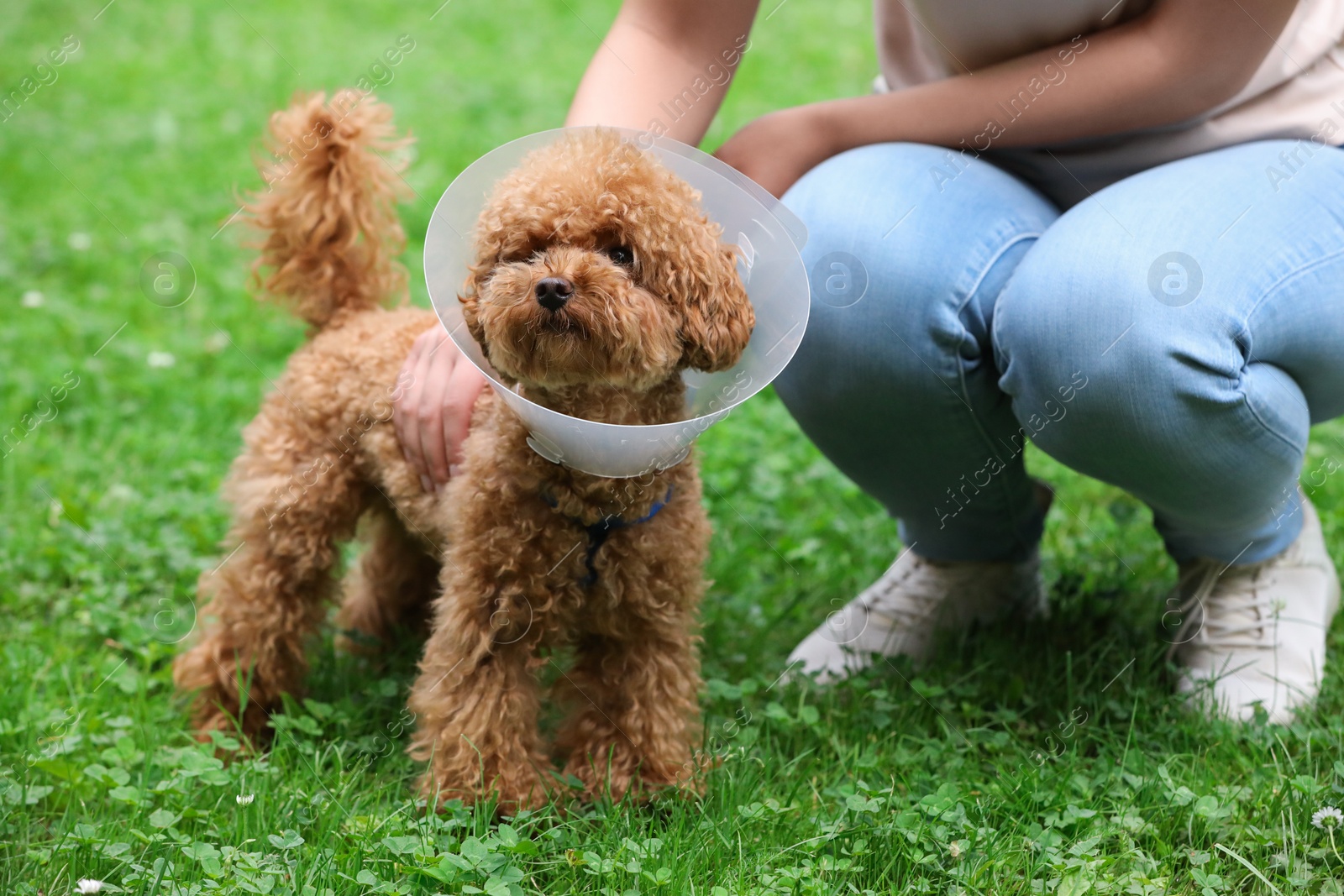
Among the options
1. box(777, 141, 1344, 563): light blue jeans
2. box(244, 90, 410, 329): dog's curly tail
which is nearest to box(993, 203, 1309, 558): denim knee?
box(777, 141, 1344, 563): light blue jeans

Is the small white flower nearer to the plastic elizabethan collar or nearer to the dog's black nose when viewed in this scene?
the plastic elizabethan collar

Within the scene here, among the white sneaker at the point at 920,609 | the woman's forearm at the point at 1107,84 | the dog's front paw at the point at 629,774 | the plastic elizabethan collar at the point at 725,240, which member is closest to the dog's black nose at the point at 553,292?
the plastic elizabethan collar at the point at 725,240

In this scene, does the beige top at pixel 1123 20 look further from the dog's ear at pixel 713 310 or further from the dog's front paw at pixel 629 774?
the dog's front paw at pixel 629 774

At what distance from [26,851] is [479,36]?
614 cm

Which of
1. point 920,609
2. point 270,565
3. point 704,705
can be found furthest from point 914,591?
point 270,565

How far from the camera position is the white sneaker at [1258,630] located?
207 cm

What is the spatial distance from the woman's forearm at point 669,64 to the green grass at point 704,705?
99 centimetres

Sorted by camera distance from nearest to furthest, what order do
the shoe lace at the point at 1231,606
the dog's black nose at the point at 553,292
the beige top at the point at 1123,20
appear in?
the dog's black nose at the point at 553,292
the beige top at the point at 1123,20
the shoe lace at the point at 1231,606

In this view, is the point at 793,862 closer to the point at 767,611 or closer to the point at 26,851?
the point at 767,611

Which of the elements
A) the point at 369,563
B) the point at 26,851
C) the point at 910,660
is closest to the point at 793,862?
the point at 910,660

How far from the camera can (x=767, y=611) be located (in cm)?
257

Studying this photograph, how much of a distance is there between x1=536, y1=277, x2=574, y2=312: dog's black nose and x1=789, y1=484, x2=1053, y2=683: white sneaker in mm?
1052

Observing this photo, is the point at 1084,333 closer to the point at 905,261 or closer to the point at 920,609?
the point at 905,261

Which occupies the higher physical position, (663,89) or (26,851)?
(663,89)
